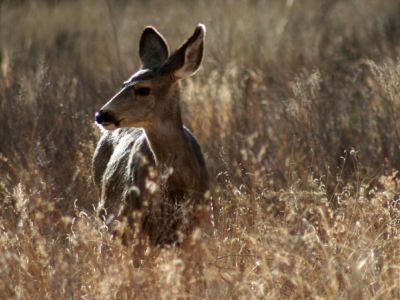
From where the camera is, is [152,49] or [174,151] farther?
[152,49]

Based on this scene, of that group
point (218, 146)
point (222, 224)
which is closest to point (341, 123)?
point (218, 146)

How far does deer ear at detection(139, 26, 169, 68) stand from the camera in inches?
263

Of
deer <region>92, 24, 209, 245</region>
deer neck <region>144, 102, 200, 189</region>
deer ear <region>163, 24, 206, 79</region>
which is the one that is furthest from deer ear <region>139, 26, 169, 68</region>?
deer neck <region>144, 102, 200, 189</region>

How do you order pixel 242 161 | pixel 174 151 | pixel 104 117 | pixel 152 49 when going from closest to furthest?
pixel 104 117
pixel 174 151
pixel 152 49
pixel 242 161

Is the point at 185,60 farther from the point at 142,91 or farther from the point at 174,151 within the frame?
the point at 174,151

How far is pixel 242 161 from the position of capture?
7.48 metres

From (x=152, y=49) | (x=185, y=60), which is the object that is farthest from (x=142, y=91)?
(x=152, y=49)

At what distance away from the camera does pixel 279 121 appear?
828 centimetres

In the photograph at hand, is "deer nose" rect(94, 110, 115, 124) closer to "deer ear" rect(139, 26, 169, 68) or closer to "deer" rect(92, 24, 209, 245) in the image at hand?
"deer" rect(92, 24, 209, 245)

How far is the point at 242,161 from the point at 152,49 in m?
1.18

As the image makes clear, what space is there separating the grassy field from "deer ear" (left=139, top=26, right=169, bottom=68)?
0.78m

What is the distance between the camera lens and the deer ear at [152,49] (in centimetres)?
669

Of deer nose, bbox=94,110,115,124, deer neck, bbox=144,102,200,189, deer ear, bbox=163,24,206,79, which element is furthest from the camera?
deer ear, bbox=163,24,206,79

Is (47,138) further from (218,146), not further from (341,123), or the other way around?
(341,123)
